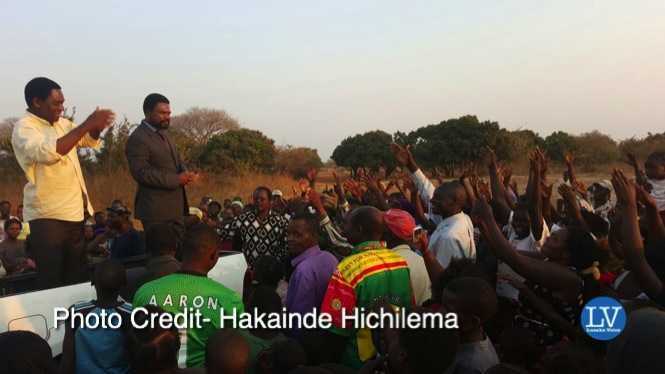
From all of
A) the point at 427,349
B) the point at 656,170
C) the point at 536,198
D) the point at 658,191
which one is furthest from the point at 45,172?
the point at 656,170

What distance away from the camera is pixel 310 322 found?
11.7 ft

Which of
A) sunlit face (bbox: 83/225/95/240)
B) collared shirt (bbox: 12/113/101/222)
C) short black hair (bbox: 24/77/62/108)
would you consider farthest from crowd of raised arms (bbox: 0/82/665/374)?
sunlit face (bbox: 83/225/95/240)

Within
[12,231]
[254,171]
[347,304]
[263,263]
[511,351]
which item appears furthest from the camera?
[254,171]

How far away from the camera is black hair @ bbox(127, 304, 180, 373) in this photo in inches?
104

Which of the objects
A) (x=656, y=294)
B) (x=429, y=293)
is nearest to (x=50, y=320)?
(x=429, y=293)

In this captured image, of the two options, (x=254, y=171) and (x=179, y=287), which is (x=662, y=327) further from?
(x=254, y=171)

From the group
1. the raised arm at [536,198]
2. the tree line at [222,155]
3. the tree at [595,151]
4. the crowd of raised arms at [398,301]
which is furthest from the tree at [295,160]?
the crowd of raised arms at [398,301]

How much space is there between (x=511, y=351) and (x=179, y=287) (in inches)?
71.0

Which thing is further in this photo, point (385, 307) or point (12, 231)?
point (12, 231)

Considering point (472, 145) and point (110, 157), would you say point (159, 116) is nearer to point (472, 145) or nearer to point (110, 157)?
point (110, 157)

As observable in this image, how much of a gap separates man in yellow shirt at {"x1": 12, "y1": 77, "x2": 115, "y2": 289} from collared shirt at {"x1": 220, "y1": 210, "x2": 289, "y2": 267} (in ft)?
6.83

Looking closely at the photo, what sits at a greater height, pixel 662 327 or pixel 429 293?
pixel 662 327

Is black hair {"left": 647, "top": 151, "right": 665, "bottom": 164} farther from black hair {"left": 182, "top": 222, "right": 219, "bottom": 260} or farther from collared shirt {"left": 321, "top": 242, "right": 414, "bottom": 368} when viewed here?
black hair {"left": 182, "top": 222, "right": 219, "bottom": 260}

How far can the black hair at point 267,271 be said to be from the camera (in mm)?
4340
